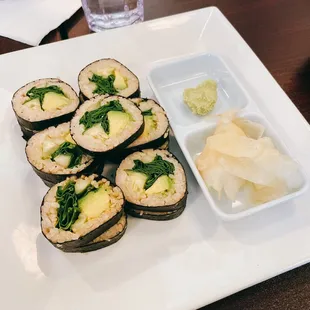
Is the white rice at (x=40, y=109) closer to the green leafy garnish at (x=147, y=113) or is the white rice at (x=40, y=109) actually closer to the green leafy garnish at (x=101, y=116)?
the green leafy garnish at (x=101, y=116)

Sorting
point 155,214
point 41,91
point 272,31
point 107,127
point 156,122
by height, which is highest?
point 41,91

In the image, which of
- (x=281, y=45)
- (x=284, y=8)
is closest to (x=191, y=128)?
(x=281, y=45)

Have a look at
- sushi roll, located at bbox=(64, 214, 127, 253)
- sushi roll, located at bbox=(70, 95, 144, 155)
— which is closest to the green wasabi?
sushi roll, located at bbox=(70, 95, 144, 155)

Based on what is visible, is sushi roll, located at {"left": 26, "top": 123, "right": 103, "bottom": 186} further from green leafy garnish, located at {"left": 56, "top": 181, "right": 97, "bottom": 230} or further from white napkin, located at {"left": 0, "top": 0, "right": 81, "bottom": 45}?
white napkin, located at {"left": 0, "top": 0, "right": 81, "bottom": 45}

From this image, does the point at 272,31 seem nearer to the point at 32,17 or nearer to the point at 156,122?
the point at 156,122

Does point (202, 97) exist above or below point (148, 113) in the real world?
below

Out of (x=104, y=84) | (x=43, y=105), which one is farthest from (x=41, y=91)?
(x=104, y=84)
